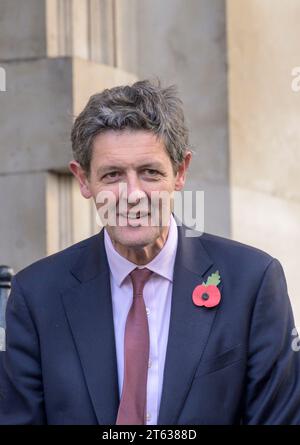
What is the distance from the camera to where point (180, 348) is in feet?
13.3

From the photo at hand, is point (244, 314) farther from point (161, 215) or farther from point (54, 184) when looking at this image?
point (54, 184)

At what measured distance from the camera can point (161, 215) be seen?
4043 millimetres

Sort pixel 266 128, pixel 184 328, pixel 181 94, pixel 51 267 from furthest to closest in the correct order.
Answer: pixel 266 128, pixel 181 94, pixel 51 267, pixel 184 328

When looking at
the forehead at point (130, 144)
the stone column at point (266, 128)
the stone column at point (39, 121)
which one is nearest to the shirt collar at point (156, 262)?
the forehead at point (130, 144)

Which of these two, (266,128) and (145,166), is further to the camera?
(266,128)

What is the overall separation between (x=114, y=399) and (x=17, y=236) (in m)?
3.63

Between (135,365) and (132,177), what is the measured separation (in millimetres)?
602

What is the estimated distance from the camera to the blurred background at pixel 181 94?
24.6 feet

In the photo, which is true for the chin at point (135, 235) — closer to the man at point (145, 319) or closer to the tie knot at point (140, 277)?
the man at point (145, 319)

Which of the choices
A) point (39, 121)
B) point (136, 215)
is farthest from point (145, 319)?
point (39, 121)

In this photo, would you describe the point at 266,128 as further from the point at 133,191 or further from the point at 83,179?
the point at 133,191

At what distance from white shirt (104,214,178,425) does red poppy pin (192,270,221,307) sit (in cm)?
10
